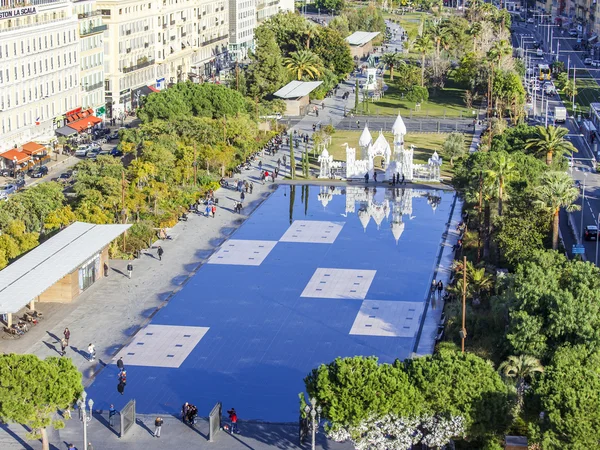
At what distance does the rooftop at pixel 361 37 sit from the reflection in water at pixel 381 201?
277 ft

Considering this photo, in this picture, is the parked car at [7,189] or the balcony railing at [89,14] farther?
the balcony railing at [89,14]

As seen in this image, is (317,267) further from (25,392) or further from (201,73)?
(201,73)

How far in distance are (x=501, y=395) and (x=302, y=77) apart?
105m

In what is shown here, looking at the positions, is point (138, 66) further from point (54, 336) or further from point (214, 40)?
point (54, 336)

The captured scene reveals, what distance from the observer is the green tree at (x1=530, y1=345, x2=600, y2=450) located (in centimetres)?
4547

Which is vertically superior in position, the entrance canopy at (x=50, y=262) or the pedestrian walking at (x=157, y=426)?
the entrance canopy at (x=50, y=262)

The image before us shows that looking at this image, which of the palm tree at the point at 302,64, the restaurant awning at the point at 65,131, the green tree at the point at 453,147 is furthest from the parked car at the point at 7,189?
the palm tree at the point at 302,64

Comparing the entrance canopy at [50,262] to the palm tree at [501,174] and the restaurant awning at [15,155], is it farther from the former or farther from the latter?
the restaurant awning at [15,155]

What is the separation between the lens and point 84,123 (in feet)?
383

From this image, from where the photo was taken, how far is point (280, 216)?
9244 centimetres

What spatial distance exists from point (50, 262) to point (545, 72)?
4435 inches

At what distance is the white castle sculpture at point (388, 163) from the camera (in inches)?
4124

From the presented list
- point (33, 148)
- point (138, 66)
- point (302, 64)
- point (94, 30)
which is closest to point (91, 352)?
point (33, 148)

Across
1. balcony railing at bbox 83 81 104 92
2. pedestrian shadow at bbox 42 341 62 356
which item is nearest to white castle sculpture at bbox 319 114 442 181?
balcony railing at bbox 83 81 104 92
